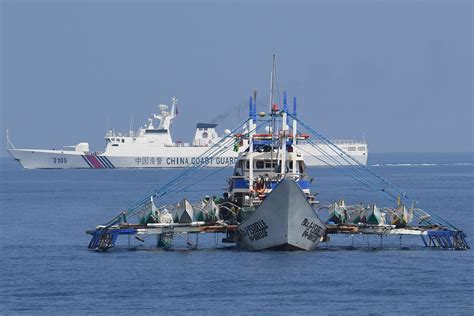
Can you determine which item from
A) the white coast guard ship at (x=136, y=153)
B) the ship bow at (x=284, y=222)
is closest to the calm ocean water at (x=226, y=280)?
the ship bow at (x=284, y=222)

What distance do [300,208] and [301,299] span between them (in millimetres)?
9583

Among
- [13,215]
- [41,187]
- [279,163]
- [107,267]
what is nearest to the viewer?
[107,267]

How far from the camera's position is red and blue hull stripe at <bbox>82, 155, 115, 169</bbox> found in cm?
17438

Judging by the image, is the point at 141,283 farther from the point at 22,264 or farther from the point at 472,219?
the point at 472,219

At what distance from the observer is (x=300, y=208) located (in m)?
47.8

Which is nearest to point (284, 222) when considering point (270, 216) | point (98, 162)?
point (270, 216)

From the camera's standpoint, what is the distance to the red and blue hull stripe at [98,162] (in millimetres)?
174375

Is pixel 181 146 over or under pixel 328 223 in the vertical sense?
over

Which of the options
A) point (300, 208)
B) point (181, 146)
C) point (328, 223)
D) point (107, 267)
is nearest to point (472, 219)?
point (328, 223)

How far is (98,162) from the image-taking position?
17538 centimetres

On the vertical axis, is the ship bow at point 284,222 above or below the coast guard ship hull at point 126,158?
below

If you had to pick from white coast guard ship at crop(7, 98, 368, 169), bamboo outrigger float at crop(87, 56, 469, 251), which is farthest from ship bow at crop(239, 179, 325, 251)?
white coast guard ship at crop(7, 98, 368, 169)

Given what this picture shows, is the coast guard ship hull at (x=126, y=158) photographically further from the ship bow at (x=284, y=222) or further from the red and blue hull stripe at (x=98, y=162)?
the ship bow at (x=284, y=222)

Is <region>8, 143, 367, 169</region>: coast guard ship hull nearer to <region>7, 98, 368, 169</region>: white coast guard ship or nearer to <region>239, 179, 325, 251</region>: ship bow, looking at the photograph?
<region>7, 98, 368, 169</region>: white coast guard ship
